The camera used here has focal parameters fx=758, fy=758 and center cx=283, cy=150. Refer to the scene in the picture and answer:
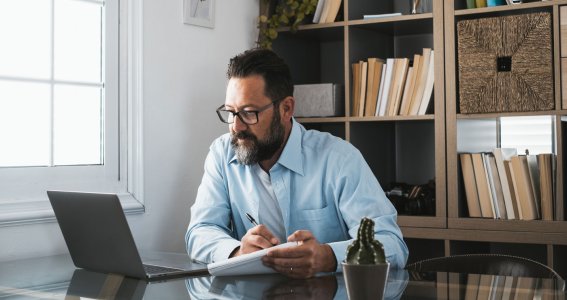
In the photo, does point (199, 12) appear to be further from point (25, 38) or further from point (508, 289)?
point (508, 289)

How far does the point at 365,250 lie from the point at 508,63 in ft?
6.51

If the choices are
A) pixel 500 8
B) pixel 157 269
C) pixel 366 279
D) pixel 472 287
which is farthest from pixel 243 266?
pixel 500 8

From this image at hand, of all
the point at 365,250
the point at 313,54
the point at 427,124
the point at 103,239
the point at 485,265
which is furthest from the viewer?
the point at 313,54

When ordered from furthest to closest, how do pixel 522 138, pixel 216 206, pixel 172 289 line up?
pixel 522 138, pixel 216 206, pixel 172 289

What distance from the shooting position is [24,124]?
263cm

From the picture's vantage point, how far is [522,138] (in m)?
3.35

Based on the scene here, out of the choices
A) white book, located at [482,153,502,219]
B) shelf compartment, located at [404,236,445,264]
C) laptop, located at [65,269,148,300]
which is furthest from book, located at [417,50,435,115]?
laptop, located at [65,269,148,300]

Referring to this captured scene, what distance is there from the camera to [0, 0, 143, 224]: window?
257 centimetres

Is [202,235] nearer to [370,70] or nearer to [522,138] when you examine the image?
[370,70]

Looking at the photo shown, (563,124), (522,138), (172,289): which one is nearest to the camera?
(172,289)

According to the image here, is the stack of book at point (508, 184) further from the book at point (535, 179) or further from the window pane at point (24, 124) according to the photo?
the window pane at point (24, 124)

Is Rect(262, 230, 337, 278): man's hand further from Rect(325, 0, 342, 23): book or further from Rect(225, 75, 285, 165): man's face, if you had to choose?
Rect(325, 0, 342, 23): book

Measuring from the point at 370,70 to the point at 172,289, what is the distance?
183 cm

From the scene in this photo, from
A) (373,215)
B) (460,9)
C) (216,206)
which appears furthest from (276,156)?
(460,9)
